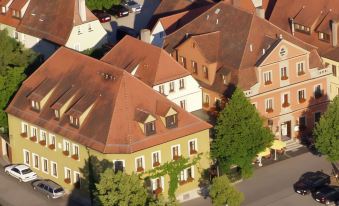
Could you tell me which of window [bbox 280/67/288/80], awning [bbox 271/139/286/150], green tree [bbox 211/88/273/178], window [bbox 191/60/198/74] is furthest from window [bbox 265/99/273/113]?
window [bbox 191/60/198/74]

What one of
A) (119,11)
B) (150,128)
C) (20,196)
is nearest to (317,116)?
(150,128)

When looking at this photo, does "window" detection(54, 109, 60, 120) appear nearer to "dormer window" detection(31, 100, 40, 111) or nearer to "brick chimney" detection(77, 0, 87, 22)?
"dormer window" detection(31, 100, 40, 111)

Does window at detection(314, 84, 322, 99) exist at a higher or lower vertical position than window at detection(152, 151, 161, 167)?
higher

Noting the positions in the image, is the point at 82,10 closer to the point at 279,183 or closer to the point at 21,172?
the point at 21,172

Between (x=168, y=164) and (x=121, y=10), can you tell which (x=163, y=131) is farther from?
(x=121, y=10)

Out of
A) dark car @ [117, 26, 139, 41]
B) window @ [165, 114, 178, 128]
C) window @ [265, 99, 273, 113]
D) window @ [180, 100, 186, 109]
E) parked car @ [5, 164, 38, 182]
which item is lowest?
parked car @ [5, 164, 38, 182]

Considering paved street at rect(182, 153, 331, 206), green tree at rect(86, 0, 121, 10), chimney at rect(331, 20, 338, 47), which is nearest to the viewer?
paved street at rect(182, 153, 331, 206)

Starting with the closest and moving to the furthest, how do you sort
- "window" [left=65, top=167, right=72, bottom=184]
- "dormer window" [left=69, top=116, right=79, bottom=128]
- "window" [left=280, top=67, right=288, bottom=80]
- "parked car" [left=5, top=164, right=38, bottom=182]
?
1. "dormer window" [left=69, top=116, right=79, bottom=128]
2. "window" [left=65, top=167, right=72, bottom=184]
3. "parked car" [left=5, top=164, right=38, bottom=182]
4. "window" [left=280, top=67, right=288, bottom=80]

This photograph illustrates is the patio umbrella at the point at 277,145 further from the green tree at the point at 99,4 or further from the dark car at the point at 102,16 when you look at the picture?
the green tree at the point at 99,4
